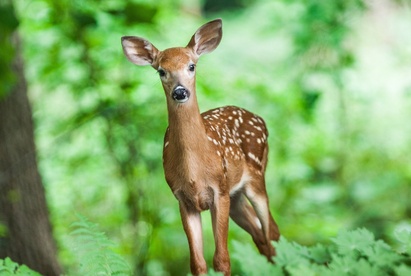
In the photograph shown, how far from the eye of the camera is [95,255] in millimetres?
2016

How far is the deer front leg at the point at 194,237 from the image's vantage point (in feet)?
6.57

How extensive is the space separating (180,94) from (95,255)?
1.75 feet

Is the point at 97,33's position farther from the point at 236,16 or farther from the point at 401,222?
the point at 236,16

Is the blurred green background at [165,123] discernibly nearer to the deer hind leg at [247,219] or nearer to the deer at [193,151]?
the deer at [193,151]

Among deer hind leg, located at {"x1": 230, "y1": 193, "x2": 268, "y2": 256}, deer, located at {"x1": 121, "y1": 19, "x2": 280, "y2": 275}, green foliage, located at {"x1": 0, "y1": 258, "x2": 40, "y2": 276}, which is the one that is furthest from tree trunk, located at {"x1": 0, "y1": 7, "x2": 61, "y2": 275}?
deer, located at {"x1": 121, "y1": 19, "x2": 280, "y2": 275}

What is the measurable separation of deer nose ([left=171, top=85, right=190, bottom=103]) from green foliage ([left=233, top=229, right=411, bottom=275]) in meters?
0.43

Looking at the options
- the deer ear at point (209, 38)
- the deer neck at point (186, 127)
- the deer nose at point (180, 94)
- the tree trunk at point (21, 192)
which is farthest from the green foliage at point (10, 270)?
the tree trunk at point (21, 192)

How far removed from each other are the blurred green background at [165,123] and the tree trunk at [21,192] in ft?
0.98

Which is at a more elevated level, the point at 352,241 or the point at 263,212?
the point at 263,212

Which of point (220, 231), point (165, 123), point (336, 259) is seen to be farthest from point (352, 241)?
point (165, 123)

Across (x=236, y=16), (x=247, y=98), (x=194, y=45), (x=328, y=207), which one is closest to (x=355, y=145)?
(x=328, y=207)

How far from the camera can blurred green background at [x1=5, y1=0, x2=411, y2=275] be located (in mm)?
4348

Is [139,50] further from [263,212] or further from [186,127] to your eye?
[263,212]

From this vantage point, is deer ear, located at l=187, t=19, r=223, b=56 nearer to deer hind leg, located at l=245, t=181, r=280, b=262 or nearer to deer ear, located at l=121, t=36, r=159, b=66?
deer ear, located at l=121, t=36, r=159, b=66
